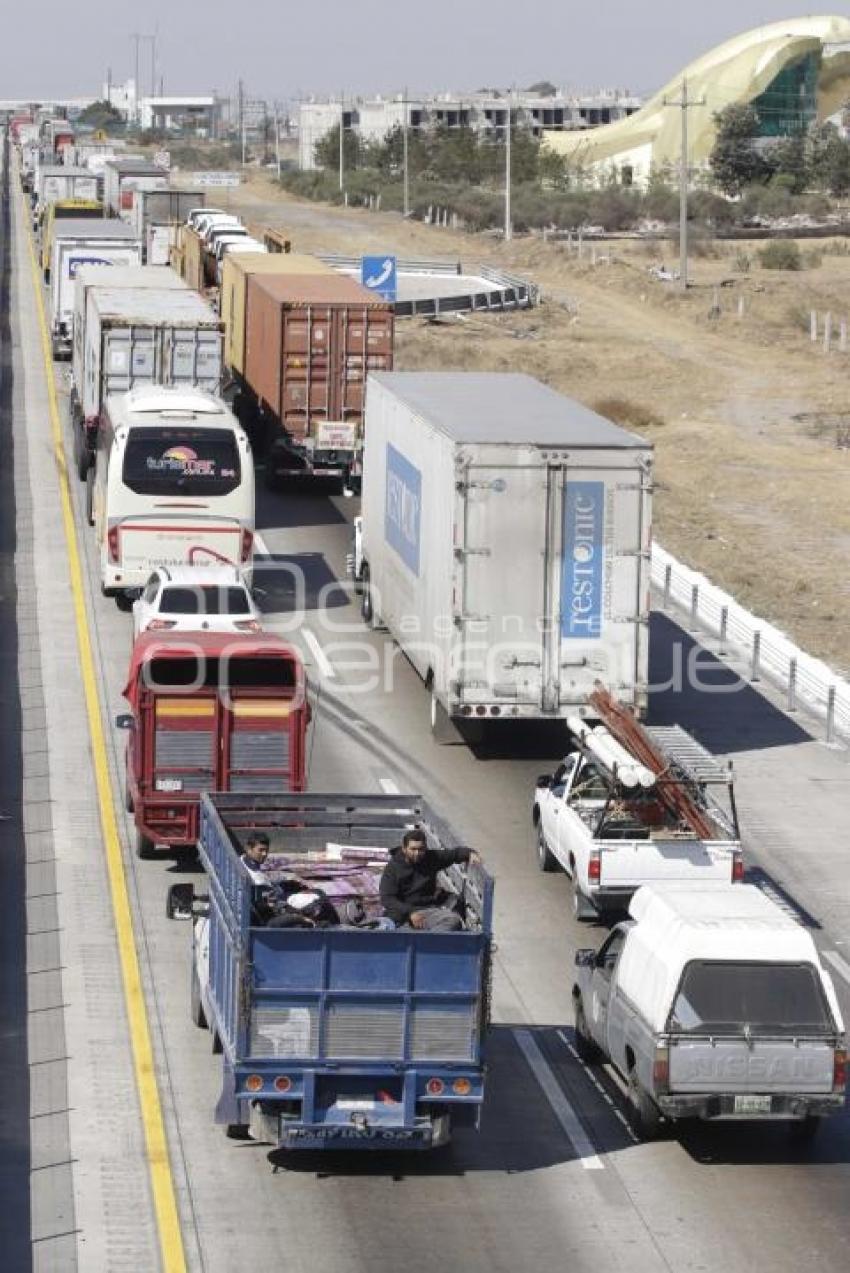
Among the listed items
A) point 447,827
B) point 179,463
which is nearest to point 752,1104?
point 447,827

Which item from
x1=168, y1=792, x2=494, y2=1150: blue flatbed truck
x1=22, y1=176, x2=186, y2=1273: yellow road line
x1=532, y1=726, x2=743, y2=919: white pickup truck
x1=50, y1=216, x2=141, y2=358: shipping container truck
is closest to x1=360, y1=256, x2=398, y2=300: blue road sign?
x1=50, y1=216, x2=141, y2=358: shipping container truck

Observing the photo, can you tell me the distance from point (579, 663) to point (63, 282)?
131 ft

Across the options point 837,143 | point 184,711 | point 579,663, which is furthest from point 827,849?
point 837,143

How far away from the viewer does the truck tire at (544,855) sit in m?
24.3

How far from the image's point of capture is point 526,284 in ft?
286

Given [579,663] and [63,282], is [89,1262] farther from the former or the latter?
[63,282]

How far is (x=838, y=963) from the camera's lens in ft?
72.2

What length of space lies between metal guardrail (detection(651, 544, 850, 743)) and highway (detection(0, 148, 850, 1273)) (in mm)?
616

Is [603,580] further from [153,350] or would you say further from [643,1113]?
[153,350]

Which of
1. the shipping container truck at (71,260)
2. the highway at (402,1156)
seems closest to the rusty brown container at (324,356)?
the highway at (402,1156)

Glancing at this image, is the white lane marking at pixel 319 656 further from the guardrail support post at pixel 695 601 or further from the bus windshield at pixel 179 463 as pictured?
the guardrail support post at pixel 695 601

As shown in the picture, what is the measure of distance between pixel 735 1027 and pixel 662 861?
18.3ft

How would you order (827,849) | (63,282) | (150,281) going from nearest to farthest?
1. (827,849)
2. (150,281)
3. (63,282)

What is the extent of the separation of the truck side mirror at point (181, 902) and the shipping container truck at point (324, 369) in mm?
24057
